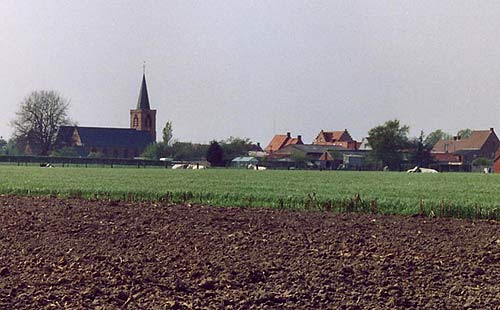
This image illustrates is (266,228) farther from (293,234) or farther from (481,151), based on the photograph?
(481,151)

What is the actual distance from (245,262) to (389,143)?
11386cm

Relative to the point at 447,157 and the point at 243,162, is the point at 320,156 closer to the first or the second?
the point at 447,157

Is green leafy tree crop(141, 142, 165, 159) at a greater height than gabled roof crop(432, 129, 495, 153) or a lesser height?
lesser

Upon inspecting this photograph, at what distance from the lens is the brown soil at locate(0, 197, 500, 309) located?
352 inches

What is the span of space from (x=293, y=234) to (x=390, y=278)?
159 inches

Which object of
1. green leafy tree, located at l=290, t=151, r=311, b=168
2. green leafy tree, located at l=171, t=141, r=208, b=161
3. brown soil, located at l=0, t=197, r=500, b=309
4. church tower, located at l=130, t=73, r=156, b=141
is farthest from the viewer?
church tower, located at l=130, t=73, r=156, b=141

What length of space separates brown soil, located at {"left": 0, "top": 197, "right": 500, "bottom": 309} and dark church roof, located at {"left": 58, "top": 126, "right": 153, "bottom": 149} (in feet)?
449

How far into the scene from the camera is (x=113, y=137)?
153m

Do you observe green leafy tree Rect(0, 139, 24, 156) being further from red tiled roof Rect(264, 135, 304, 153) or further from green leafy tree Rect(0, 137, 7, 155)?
red tiled roof Rect(264, 135, 304, 153)

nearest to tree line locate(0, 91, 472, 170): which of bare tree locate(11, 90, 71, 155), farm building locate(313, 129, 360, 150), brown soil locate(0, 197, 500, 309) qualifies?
bare tree locate(11, 90, 71, 155)

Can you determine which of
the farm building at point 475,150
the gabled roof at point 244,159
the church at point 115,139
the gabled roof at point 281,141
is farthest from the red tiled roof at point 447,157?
the church at point 115,139

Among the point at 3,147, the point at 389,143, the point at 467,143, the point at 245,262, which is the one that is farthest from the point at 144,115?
the point at 245,262

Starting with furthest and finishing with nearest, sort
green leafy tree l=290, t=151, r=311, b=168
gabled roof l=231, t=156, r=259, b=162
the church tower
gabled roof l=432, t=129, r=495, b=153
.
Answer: the church tower
gabled roof l=432, t=129, r=495, b=153
green leafy tree l=290, t=151, r=311, b=168
gabled roof l=231, t=156, r=259, b=162

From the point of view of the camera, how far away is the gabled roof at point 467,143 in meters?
153
